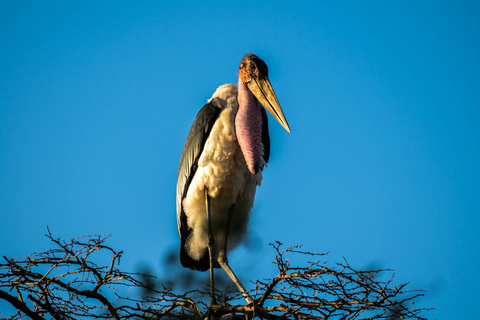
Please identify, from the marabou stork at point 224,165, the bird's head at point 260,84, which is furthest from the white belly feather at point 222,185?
the bird's head at point 260,84

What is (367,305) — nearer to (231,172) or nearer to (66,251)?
(66,251)

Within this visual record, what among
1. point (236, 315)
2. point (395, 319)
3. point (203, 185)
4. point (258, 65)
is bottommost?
point (395, 319)

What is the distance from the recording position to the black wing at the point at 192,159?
216 inches

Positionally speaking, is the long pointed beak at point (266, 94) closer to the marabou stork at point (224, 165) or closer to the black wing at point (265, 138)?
the marabou stork at point (224, 165)

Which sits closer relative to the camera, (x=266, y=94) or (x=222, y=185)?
(x=222, y=185)

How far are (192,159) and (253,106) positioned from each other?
0.64m

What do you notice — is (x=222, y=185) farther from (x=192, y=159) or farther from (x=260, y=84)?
(x=260, y=84)

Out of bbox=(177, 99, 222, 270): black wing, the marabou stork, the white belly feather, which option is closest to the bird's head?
the marabou stork

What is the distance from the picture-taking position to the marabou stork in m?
5.44

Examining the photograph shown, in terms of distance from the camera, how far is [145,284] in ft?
13.0

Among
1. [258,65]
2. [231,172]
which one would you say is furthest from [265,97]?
[231,172]

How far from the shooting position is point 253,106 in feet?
18.4

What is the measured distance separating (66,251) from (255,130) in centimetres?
220

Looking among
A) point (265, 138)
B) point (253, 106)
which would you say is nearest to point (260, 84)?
point (253, 106)
